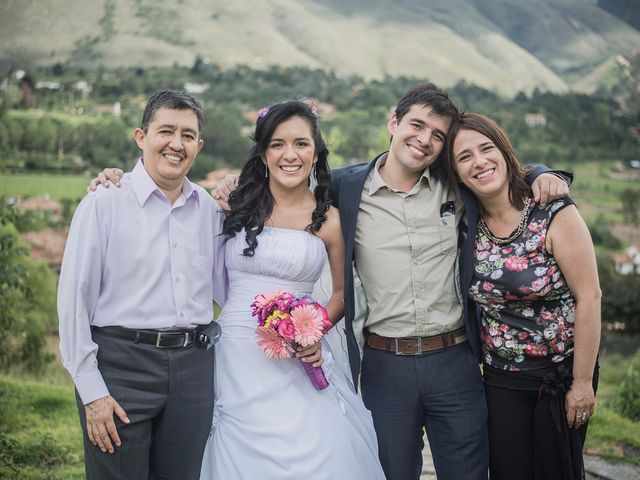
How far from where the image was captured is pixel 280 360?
341 cm

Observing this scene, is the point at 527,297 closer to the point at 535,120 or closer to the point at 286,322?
the point at 286,322

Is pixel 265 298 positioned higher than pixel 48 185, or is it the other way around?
pixel 48 185

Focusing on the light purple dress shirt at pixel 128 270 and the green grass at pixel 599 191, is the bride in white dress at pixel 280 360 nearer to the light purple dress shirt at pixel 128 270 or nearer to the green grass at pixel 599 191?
the light purple dress shirt at pixel 128 270

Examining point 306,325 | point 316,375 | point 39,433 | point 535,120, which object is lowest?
point 39,433

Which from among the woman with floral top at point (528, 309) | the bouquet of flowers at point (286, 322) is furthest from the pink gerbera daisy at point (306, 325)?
the woman with floral top at point (528, 309)

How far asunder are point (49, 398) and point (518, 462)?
220 inches

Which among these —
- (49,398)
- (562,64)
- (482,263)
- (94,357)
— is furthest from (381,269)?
(562,64)

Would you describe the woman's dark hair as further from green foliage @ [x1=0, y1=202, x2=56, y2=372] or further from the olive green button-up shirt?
green foliage @ [x1=0, y1=202, x2=56, y2=372]

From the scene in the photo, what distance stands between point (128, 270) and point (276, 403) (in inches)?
38.1

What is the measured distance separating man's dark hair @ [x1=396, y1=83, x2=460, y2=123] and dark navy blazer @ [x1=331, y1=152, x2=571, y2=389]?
0.30m

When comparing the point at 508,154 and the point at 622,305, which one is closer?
the point at 508,154

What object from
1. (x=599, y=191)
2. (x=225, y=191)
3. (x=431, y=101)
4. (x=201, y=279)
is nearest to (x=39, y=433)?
(x=225, y=191)

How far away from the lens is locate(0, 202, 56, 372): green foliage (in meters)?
6.77

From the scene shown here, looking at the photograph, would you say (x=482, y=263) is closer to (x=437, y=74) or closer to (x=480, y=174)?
(x=480, y=174)
